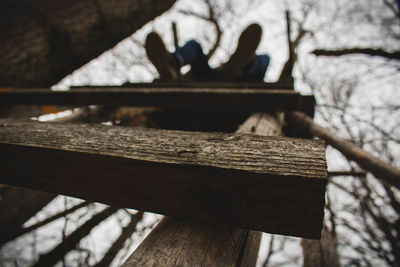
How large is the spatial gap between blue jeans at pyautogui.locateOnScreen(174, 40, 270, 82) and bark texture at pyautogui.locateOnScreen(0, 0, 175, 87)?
132 cm

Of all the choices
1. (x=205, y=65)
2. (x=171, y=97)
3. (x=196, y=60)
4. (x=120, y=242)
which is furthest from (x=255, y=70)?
(x=120, y=242)

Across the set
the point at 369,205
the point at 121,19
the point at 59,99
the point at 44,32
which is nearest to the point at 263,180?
the point at 59,99

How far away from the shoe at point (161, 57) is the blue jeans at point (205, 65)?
0.27 m

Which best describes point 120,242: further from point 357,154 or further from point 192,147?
point 192,147

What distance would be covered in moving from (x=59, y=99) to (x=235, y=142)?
160cm

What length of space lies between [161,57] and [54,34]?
1.33 meters

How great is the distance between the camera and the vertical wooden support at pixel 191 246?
47 centimetres

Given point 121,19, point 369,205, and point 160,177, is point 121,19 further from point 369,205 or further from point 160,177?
point 369,205

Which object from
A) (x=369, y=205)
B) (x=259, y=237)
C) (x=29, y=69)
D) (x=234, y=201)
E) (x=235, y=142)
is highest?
(x=29, y=69)

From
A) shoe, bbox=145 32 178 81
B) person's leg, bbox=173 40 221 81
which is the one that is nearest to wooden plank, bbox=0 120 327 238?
shoe, bbox=145 32 178 81

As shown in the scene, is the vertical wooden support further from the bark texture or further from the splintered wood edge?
the bark texture

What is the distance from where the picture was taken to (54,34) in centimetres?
153

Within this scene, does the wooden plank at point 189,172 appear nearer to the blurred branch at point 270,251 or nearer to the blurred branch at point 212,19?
the blurred branch at point 270,251

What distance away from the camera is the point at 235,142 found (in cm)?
51
